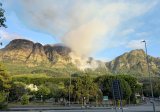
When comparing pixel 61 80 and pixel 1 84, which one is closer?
pixel 1 84

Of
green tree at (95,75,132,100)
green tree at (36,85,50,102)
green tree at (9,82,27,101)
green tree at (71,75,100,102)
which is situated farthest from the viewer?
green tree at (36,85,50,102)

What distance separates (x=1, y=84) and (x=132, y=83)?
58.6 m

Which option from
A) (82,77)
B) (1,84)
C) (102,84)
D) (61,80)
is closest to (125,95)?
(102,84)

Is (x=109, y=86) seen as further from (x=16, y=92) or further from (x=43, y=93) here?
(x=16, y=92)

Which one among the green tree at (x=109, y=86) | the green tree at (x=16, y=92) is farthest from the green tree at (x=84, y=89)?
the green tree at (x=16, y=92)

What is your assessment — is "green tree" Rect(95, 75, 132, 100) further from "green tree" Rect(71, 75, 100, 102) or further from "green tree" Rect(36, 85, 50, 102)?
"green tree" Rect(36, 85, 50, 102)

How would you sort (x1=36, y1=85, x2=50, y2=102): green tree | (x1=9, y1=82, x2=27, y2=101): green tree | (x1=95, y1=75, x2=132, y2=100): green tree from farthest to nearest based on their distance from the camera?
(x1=36, y1=85, x2=50, y2=102): green tree
(x1=9, y1=82, x2=27, y2=101): green tree
(x1=95, y1=75, x2=132, y2=100): green tree

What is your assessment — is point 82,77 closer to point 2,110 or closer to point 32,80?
point 2,110

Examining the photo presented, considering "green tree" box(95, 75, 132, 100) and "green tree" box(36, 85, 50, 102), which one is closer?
"green tree" box(95, 75, 132, 100)

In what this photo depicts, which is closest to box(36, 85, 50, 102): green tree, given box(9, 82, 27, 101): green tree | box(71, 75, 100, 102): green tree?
box(9, 82, 27, 101): green tree

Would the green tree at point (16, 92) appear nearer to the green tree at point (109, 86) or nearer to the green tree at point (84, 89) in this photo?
the green tree at point (84, 89)

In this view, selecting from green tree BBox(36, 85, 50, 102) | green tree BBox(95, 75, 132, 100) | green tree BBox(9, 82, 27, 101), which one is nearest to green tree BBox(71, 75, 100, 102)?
green tree BBox(95, 75, 132, 100)

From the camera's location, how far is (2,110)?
2231 inches

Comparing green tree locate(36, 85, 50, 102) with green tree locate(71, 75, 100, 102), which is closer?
green tree locate(71, 75, 100, 102)
